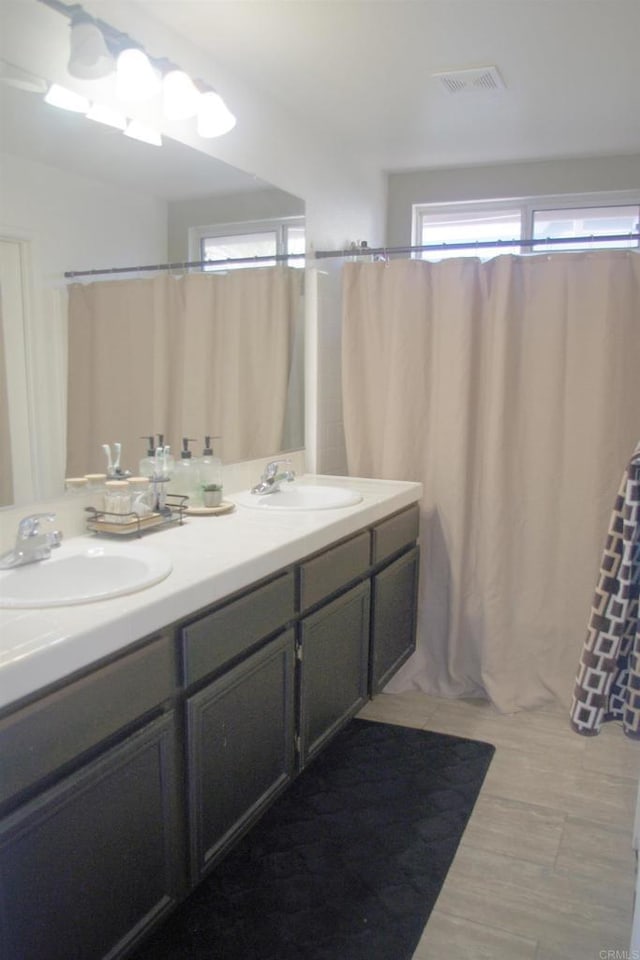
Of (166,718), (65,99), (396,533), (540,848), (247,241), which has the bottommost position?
(540,848)

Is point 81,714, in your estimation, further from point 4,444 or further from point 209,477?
point 209,477

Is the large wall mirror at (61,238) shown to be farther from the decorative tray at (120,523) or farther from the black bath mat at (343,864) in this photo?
the black bath mat at (343,864)

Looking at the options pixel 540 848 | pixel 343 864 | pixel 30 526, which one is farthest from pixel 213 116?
pixel 540 848

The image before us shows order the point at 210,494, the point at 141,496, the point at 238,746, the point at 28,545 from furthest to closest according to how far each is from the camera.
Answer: the point at 210,494 < the point at 141,496 < the point at 238,746 < the point at 28,545

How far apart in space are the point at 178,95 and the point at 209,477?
109 cm

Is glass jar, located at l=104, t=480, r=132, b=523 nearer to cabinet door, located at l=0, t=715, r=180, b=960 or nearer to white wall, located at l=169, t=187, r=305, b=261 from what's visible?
cabinet door, located at l=0, t=715, r=180, b=960

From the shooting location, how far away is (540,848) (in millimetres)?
2010

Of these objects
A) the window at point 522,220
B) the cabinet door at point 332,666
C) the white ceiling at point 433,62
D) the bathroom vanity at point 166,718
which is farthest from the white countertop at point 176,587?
the window at point 522,220

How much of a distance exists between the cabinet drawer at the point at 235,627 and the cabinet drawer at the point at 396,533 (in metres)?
0.61

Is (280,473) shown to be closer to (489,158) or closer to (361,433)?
(361,433)

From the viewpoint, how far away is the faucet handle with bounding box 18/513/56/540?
5.14ft

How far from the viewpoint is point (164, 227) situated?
2123 millimetres

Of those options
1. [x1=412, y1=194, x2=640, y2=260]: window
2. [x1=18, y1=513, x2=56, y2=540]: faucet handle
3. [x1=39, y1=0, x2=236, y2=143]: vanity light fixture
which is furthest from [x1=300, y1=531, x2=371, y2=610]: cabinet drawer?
[x1=412, y1=194, x2=640, y2=260]: window

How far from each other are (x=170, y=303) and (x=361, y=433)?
1.12m
